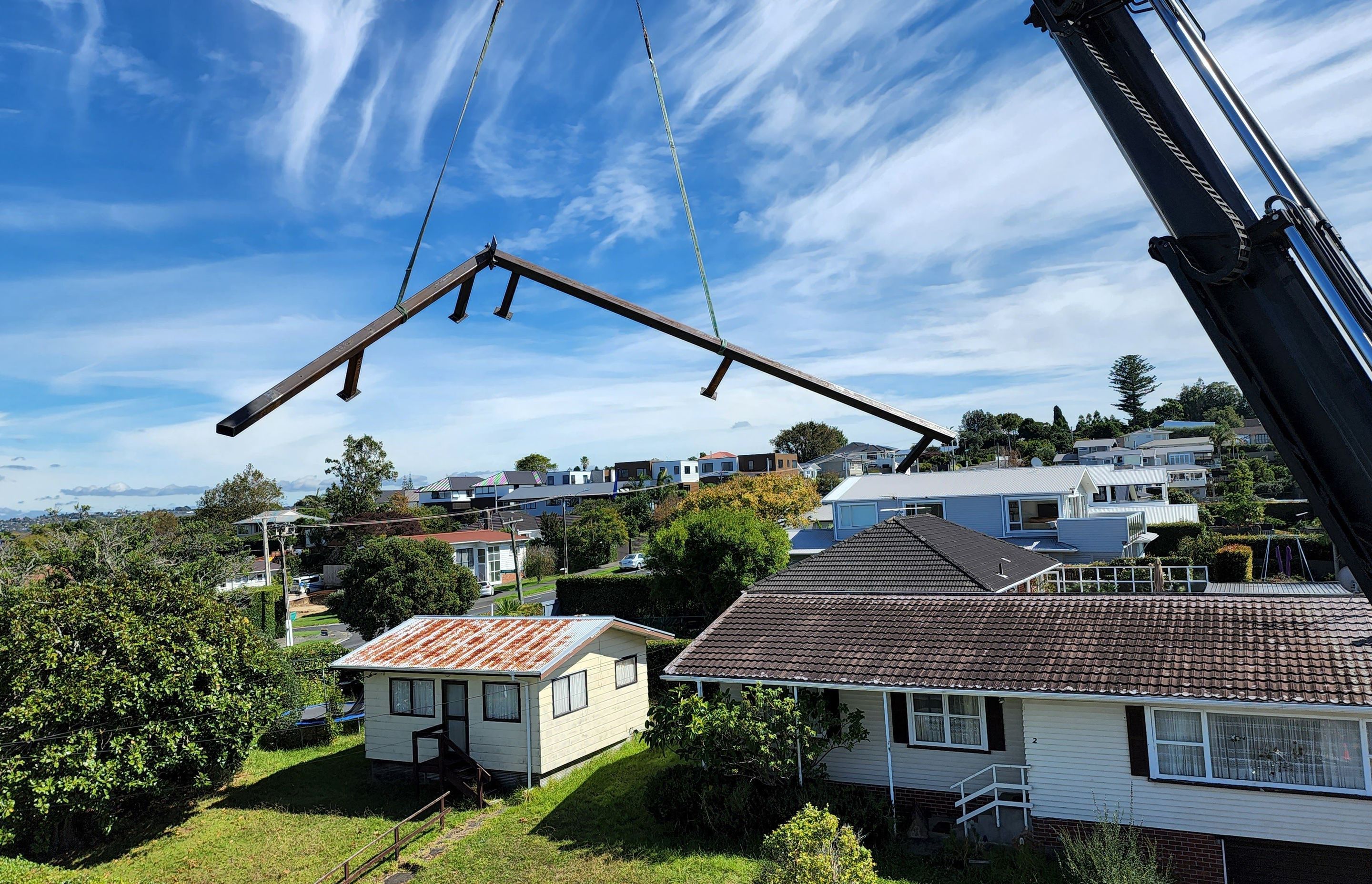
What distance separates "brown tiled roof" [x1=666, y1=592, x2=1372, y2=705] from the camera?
1248 centimetres

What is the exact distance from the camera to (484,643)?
20.1 m

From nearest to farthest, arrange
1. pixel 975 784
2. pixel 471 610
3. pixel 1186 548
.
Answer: pixel 975 784
pixel 1186 548
pixel 471 610

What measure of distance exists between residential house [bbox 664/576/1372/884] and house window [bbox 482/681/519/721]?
14.8 feet

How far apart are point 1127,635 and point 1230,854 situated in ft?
11.8

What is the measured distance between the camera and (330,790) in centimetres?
1964

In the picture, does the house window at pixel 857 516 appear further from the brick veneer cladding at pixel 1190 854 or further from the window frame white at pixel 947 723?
the brick veneer cladding at pixel 1190 854

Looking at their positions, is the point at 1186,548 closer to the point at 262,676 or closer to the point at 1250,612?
the point at 1250,612

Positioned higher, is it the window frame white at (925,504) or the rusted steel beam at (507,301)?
the rusted steel beam at (507,301)

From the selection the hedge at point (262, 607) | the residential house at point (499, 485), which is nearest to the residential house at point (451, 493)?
the residential house at point (499, 485)

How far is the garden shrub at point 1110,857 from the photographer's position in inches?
440

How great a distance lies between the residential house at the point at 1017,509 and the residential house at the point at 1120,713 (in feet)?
66.8

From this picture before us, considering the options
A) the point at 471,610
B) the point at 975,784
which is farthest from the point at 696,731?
the point at 471,610

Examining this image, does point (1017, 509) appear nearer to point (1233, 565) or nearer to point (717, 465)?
point (1233, 565)

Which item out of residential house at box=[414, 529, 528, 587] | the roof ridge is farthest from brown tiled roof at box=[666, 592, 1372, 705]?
residential house at box=[414, 529, 528, 587]
